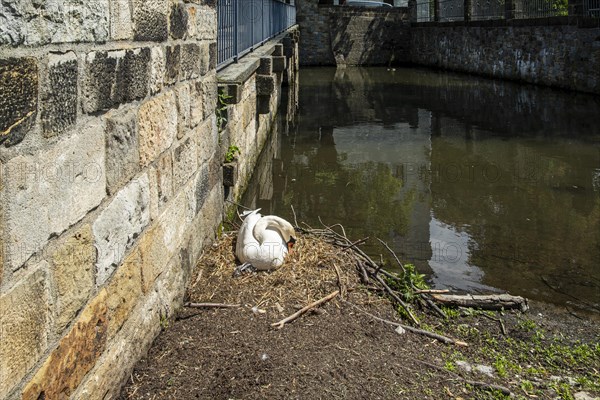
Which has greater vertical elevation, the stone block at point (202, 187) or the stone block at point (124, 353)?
the stone block at point (202, 187)

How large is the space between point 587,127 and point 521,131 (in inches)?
47.7

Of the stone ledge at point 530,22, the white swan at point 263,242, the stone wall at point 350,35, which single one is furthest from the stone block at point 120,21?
the stone wall at point 350,35

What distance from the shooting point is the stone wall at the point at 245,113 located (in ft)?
17.5

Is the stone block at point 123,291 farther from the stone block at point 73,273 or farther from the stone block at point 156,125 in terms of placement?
the stone block at point 156,125

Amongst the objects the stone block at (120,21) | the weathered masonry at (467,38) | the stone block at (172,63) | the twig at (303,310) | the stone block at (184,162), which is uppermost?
the weathered masonry at (467,38)

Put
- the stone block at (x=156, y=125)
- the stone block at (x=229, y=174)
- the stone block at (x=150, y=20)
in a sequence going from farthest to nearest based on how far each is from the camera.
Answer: the stone block at (x=229, y=174) → the stone block at (x=156, y=125) → the stone block at (x=150, y=20)

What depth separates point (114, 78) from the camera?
238 centimetres

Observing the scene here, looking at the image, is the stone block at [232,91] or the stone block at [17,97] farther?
the stone block at [232,91]

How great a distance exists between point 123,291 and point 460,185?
5.67 metres

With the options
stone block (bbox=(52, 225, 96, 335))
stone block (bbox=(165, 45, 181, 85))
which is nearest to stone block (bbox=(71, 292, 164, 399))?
stone block (bbox=(52, 225, 96, 335))

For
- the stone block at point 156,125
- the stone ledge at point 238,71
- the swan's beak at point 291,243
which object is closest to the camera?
the stone block at point 156,125

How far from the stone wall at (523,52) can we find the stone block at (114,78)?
48.5 feet

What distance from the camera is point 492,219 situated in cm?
631

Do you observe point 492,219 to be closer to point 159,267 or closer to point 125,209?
point 159,267
